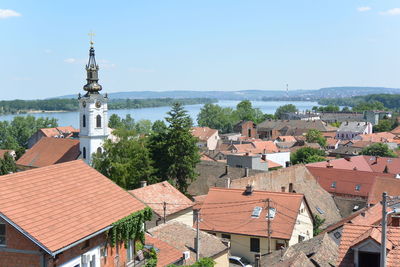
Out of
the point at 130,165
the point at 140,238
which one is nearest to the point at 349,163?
the point at 130,165

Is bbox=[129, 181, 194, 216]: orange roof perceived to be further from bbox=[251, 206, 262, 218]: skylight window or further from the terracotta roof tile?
the terracotta roof tile

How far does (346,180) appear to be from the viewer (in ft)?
156

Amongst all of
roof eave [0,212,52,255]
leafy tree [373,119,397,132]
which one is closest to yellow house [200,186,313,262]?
roof eave [0,212,52,255]

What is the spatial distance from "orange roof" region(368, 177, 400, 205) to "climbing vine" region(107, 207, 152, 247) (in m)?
26.9

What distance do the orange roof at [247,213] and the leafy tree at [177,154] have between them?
39.3 feet

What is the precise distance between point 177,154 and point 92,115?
10.8 m

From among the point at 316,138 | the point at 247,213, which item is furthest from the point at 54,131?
the point at 247,213

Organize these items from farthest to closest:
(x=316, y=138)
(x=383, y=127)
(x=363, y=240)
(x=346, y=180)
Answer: (x=383, y=127), (x=316, y=138), (x=346, y=180), (x=363, y=240)

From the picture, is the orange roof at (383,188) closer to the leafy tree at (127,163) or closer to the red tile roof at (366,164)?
the red tile roof at (366,164)

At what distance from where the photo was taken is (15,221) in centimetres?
1309

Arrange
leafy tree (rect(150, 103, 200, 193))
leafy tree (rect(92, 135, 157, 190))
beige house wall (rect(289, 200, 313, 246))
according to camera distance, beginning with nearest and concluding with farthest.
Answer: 1. beige house wall (rect(289, 200, 313, 246))
2. leafy tree (rect(92, 135, 157, 190))
3. leafy tree (rect(150, 103, 200, 193))

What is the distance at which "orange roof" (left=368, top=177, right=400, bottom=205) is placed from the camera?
4000cm

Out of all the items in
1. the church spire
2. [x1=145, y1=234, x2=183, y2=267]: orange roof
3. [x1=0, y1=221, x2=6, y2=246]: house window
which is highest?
the church spire

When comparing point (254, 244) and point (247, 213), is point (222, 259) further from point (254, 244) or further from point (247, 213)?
point (247, 213)
